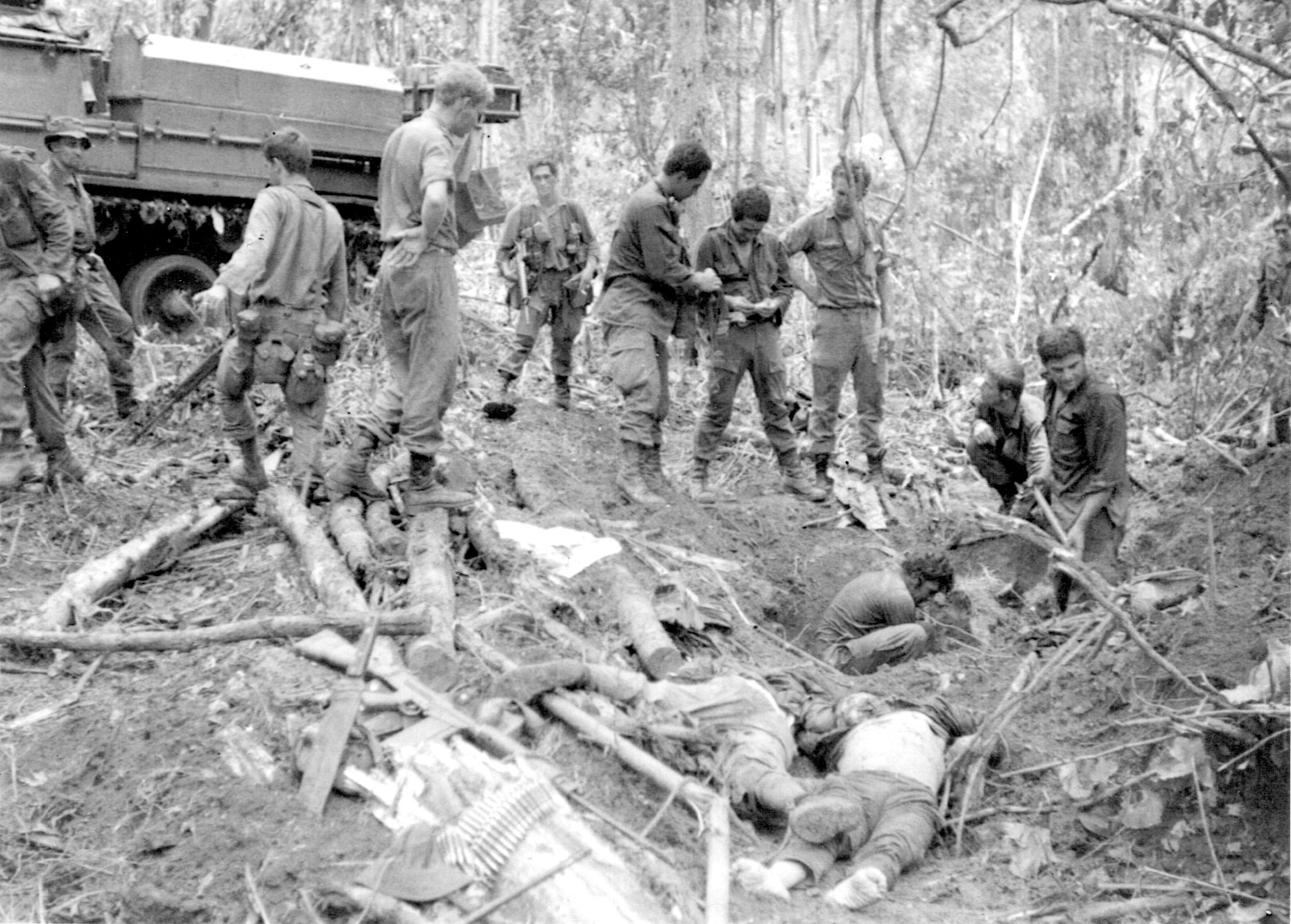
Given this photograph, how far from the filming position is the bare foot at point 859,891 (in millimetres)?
4438

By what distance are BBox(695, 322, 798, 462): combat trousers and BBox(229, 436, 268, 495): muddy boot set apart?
2936mm

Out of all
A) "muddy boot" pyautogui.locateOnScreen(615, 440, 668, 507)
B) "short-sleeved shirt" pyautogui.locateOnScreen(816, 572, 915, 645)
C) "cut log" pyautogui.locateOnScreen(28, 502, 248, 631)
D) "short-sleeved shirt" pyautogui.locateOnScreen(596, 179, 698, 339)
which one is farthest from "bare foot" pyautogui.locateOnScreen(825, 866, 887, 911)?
→ "short-sleeved shirt" pyautogui.locateOnScreen(596, 179, 698, 339)

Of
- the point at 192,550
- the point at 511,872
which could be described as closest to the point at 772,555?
the point at 192,550

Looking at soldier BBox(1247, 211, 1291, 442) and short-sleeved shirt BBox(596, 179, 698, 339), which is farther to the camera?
short-sleeved shirt BBox(596, 179, 698, 339)

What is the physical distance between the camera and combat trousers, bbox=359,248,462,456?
6.91 m

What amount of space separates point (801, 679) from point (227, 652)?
231 cm

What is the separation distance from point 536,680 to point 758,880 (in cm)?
101

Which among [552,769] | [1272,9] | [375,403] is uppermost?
[1272,9]

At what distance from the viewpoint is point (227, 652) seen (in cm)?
550

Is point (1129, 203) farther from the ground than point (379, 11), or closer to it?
closer to it

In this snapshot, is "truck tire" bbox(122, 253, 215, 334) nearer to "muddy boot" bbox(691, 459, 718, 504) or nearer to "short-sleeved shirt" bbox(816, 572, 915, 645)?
"muddy boot" bbox(691, 459, 718, 504)

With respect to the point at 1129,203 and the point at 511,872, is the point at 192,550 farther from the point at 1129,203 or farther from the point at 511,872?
the point at 1129,203

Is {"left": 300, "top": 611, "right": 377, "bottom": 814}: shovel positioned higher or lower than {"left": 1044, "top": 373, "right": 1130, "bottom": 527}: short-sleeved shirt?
lower

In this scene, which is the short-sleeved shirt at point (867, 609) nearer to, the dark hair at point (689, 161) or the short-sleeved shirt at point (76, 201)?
the dark hair at point (689, 161)
